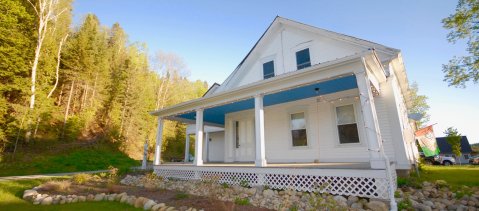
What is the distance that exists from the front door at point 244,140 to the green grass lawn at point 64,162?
22.5 ft

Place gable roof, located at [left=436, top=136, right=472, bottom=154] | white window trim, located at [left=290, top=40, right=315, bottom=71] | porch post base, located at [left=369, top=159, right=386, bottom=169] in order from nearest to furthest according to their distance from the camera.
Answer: porch post base, located at [left=369, top=159, right=386, bottom=169]
white window trim, located at [left=290, top=40, right=315, bottom=71]
gable roof, located at [left=436, top=136, right=472, bottom=154]

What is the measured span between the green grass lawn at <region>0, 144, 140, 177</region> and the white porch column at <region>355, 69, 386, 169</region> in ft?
40.8

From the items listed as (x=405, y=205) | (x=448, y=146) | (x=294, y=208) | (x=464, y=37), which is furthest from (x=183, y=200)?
(x=448, y=146)

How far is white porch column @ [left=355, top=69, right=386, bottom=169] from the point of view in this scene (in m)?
4.61

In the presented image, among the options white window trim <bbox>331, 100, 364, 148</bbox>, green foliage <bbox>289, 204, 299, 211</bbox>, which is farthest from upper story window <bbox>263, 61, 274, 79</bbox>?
green foliage <bbox>289, 204, 299, 211</bbox>

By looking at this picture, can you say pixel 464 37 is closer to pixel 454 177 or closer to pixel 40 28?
pixel 454 177

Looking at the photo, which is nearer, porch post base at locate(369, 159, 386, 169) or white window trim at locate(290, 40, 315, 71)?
porch post base at locate(369, 159, 386, 169)

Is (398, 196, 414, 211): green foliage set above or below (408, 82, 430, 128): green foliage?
below

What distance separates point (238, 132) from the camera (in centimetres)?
1089

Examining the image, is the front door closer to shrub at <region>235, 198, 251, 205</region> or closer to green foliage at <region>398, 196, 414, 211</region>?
shrub at <region>235, 198, 251, 205</region>

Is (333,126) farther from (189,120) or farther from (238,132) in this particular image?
(189,120)

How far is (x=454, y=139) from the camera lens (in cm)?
1867

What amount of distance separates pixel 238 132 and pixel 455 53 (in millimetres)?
13436

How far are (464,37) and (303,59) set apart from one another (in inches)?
398
